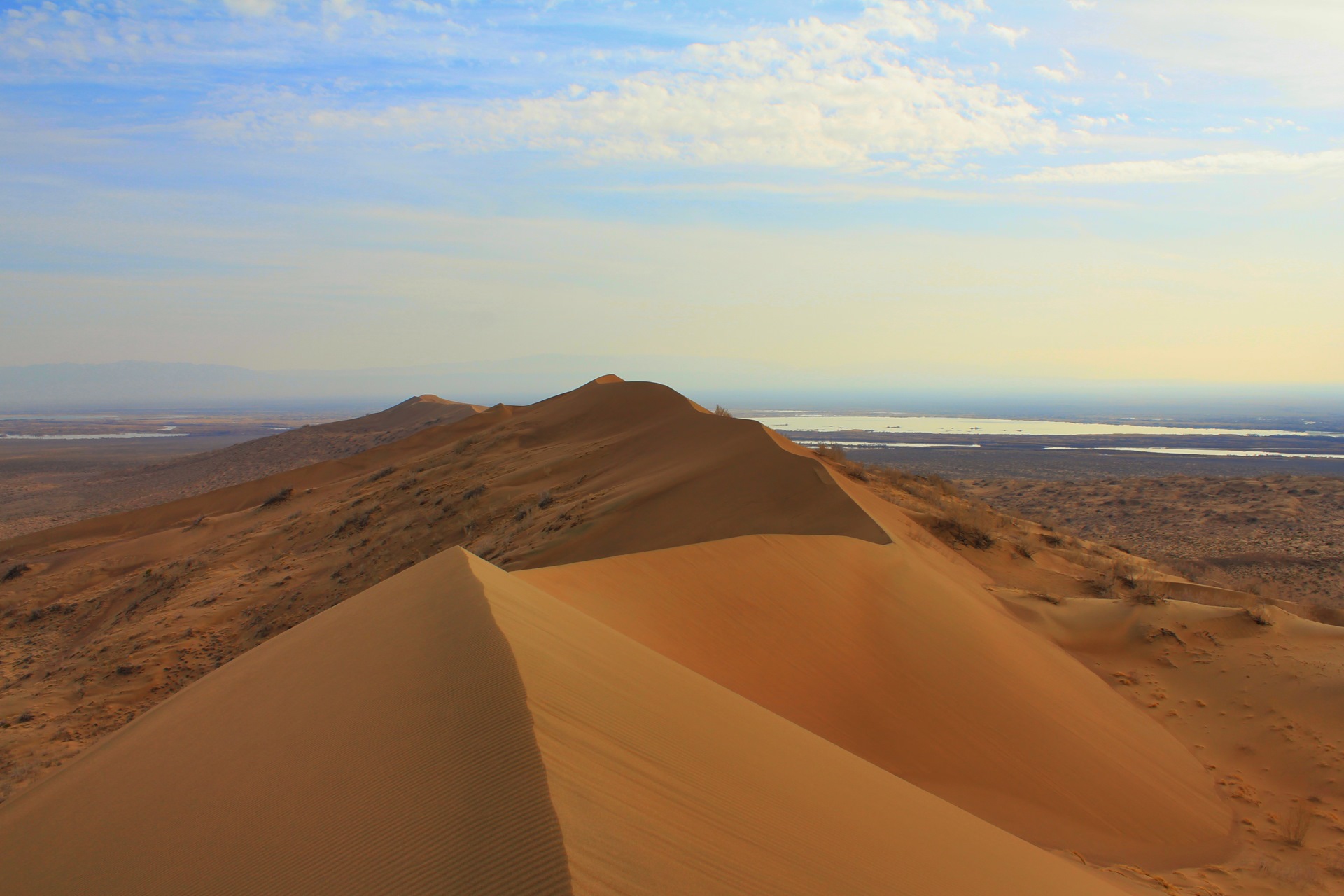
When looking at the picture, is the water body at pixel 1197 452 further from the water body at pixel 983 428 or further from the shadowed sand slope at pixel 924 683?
the shadowed sand slope at pixel 924 683

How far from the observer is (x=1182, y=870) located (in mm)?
5172

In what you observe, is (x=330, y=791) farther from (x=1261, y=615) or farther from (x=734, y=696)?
(x=1261, y=615)

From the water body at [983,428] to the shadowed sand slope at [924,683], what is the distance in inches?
2380

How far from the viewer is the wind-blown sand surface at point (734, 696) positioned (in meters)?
3.23

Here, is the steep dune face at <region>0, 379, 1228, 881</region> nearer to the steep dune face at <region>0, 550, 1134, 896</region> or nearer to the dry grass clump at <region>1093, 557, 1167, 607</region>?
the steep dune face at <region>0, 550, 1134, 896</region>

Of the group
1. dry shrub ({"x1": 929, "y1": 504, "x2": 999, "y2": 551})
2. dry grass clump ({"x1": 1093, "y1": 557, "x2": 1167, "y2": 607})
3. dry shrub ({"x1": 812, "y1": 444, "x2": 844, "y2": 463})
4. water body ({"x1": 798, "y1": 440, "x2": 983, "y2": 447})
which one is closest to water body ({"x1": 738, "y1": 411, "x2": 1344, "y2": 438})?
water body ({"x1": 798, "y1": 440, "x2": 983, "y2": 447})

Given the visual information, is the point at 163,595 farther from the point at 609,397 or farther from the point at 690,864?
the point at 690,864

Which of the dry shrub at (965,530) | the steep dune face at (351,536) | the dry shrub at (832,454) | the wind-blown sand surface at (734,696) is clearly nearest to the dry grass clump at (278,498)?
the steep dune face at (351,536)

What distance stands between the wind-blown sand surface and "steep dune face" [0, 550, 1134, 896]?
0.02m

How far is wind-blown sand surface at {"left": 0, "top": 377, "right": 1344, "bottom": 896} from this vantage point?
3230 millimetres

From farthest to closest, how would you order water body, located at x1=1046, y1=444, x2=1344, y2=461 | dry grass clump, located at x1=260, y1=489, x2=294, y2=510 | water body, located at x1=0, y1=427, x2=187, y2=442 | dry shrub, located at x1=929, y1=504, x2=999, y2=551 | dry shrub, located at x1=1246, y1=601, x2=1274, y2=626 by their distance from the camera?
water body, located at x1=0, y1=427, x2=187, y2=442 < water body, located at x1=1046, y1=444, x2=1344, y2=461 < dry grass clump, located at x1=260, y1=489, x2=294, y2=510 < dry shrub, located at x1=929, y1=504, x2=999, y2=551 < dry shrub, located at x1=1246, y1=601, x2=1274, y2=626

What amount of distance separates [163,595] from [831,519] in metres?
13.1

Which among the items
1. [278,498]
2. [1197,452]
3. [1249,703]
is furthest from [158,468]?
[1197,452]

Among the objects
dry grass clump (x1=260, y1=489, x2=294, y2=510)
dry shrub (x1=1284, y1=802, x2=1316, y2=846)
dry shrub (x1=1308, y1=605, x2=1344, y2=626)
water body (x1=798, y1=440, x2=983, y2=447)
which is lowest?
dry shrub (x1=1284, y1=802, x2=1316, y2=846)
